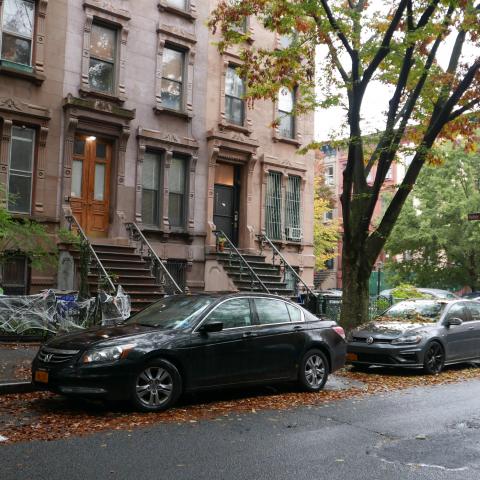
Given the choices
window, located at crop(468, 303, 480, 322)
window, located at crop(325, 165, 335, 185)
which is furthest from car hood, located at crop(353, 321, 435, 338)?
window, located at crop(325, 165, 335, 185)

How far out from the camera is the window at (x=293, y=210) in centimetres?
2236

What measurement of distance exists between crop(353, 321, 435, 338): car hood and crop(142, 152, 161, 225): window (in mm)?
8211

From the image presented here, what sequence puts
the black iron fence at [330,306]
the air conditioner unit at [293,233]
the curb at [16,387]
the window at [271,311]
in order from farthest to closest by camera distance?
1. the air conditioner unit at [293,233]
2. the black iron fence at [330,306]
3. the window at [271,311]
4. the curb at [16,387]

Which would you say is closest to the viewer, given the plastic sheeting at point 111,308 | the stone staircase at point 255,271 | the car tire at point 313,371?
the car tire at point 313,371

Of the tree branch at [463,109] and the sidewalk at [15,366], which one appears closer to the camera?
the sidewalk at [15,366]

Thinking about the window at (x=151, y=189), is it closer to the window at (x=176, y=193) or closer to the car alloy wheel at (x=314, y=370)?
the window at (x=176, y=193)

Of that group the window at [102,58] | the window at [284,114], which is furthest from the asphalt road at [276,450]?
the window at [284,114]

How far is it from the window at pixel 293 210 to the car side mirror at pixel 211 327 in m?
13.9

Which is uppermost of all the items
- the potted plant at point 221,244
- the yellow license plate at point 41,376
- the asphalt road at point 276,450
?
the potted plant at point 221,244

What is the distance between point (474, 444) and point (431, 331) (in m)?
5.76

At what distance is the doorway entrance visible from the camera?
20.6 m

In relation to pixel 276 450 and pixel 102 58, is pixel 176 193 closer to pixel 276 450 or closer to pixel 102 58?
pixel 102 58

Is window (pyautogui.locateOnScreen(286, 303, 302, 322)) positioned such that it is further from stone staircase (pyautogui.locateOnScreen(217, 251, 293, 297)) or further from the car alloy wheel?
stone staircase (pyautogui.locateOnScreen(217, 251, 293, 297))

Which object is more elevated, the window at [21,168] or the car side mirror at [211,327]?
the window at [21,168]
